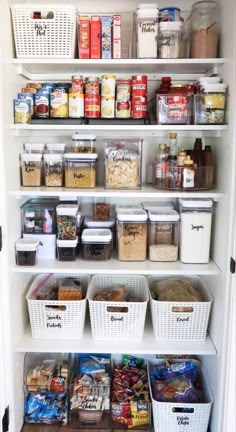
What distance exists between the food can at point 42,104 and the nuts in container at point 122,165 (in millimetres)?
329

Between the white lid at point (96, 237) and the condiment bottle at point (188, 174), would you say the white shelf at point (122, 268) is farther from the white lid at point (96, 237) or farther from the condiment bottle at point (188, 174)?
the condiment bottle at point (188, 174)

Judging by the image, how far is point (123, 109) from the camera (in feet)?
Result: 6.11

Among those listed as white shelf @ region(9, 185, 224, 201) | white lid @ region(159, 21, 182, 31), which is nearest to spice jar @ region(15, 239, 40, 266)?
white shelf @ region(9, 185, 224, 201)

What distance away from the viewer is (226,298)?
1698 millimetres

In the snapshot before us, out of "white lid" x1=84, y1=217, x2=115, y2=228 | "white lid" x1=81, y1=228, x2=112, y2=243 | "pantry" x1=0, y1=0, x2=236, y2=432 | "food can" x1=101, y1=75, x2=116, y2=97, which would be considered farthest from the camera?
"white lid" x1=84, y1=217, x2=115, y2=228

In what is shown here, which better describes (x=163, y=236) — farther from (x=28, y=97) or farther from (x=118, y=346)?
(x=28, y=97)

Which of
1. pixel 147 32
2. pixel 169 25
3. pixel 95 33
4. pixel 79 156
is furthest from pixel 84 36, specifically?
pixel 79 156

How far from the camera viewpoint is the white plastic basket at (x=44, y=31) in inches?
69.1

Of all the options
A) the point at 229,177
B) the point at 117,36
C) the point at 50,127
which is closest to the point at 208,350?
the point at 229,177

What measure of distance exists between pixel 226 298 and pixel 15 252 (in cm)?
98

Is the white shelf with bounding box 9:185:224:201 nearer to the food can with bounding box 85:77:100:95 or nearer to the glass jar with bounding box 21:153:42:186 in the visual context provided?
the glass jar with bounding box 21:153:42:186

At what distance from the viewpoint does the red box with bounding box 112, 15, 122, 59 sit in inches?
70.4

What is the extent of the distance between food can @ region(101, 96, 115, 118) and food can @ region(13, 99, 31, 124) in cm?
34

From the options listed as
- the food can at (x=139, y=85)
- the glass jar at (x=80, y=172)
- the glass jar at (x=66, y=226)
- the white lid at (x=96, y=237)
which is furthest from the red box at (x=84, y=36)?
the white lid at (x=96, y=237)
